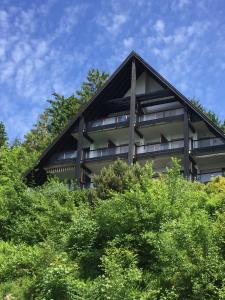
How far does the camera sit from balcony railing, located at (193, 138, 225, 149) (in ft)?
115

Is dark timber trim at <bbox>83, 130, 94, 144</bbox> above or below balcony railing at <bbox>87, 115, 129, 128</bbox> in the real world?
below

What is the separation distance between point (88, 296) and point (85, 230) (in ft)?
14.6

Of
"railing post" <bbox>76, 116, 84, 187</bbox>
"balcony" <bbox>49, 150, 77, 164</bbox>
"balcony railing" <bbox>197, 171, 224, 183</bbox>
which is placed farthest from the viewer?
"balcony" <bbox>49, 150, 77, 164</bbox>

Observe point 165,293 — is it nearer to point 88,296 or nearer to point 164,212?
point 88,296

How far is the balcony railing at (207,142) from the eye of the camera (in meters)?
35.0

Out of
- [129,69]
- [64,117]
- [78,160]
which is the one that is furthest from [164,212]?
[64,117]

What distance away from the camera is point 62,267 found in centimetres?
1645

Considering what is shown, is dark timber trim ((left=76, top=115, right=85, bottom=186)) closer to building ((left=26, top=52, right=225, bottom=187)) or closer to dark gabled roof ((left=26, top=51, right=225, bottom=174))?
building ((left=26, top=52, right=225, bottom=187))

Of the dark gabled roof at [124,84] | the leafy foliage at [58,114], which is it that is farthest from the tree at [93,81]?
the dark gabled roof at [124,84]

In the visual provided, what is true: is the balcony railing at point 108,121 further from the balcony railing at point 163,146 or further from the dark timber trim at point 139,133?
the balcony railing at point 163,146

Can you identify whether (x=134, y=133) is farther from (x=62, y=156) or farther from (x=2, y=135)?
(x=2, y=135)

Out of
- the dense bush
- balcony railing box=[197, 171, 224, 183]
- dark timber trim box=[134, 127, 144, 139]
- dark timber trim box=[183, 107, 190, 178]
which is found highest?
dark timber trim box=[134, 127, 144, 139]

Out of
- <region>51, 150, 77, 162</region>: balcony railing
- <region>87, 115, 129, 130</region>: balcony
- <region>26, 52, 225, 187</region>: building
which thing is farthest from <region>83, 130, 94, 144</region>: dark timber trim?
<region>51, 150, 77, 162</region>: balcony railing

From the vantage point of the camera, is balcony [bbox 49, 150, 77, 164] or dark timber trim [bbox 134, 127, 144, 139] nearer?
dark timber trim [bbox 134, 127, 144, 139]
